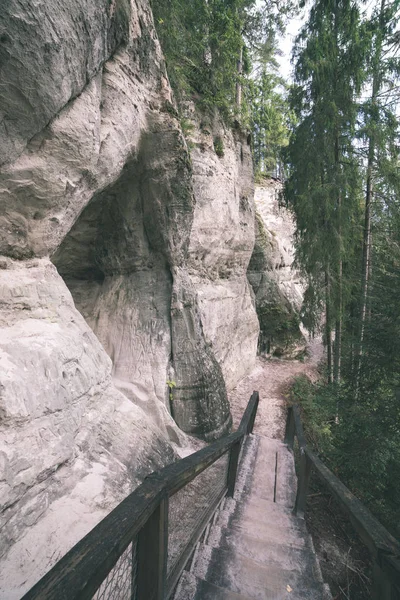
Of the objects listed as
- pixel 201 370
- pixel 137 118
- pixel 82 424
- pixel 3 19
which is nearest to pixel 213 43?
pixel 137 118

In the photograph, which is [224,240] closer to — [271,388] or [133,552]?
[271,388]

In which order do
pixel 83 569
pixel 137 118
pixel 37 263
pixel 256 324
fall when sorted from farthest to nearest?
pixel 256 324
pixel 137 118
pixel 37 263
pixel 83 569

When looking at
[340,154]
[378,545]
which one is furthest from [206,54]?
[378,545]

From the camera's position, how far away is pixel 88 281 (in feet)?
22.1

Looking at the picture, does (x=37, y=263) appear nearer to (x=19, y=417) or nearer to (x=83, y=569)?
(x=19, y=417)

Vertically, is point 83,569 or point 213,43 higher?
point 213,43

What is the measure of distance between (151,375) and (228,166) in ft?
24.4

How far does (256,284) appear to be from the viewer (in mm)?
16203

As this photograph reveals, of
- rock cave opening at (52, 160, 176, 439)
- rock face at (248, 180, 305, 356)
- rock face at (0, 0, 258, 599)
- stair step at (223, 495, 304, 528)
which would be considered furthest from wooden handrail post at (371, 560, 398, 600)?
rock face at (248, 180, 305, 356)

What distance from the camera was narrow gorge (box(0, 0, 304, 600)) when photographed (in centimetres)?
269

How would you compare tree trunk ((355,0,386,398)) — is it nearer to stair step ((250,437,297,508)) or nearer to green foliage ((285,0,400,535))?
green foliage ((285,0,400,535))

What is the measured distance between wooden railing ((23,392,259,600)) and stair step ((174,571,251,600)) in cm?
9

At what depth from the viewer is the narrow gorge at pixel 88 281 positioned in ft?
8.82

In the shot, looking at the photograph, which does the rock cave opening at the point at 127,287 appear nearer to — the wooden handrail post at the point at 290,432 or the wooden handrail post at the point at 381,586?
the wooden handrail post at the point at 290,432
